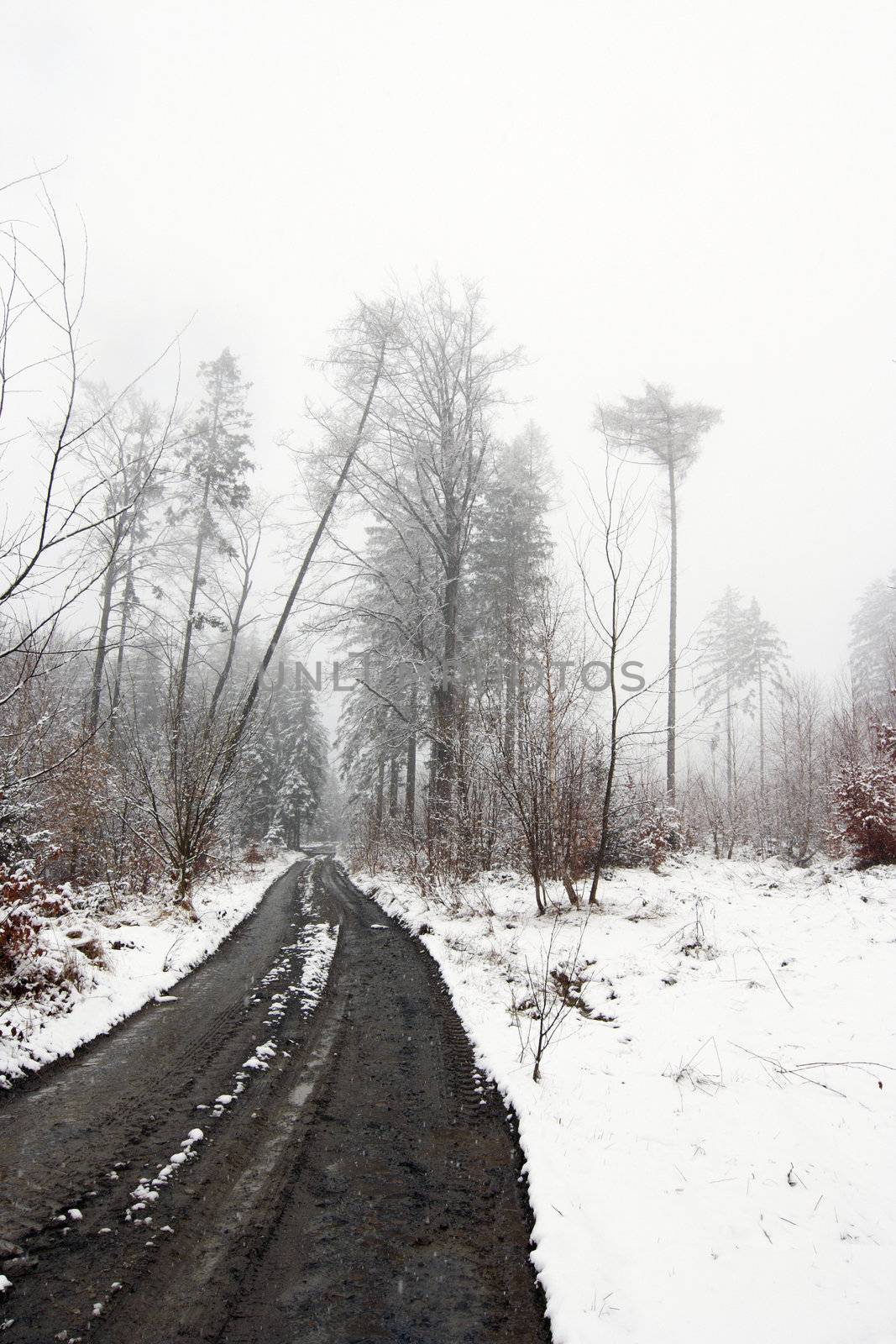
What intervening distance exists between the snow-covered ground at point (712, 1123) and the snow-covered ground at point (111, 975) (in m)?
3.27

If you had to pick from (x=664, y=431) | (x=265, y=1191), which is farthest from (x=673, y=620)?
(x=265, y=1191)

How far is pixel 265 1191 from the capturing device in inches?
119

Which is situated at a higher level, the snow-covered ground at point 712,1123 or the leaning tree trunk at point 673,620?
the leaning tree trunk at point 673,620

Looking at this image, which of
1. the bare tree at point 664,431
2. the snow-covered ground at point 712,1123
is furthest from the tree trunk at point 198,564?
the snow-covered ground at point 712,1123

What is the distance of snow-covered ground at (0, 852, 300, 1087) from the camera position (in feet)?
15.2

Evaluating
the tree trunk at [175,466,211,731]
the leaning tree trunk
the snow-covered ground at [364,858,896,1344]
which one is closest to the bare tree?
the leaning tree trunk

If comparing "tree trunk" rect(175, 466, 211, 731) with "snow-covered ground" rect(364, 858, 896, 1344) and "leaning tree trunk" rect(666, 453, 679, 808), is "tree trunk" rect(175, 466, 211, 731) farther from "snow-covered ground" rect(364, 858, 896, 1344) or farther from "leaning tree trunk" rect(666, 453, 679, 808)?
"leaning tree trunk" rect(666, 453, 679, 808)

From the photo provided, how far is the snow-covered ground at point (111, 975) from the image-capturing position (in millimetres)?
→ 4645

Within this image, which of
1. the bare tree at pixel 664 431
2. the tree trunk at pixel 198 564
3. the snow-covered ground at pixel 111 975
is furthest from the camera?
the bare tree at pixel 664 431

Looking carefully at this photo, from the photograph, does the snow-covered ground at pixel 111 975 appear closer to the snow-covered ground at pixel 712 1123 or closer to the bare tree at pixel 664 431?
the snow-covered ground at pixel 712 1123

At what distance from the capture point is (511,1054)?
486 cm

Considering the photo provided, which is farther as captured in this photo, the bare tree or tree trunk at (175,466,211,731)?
the bare tree

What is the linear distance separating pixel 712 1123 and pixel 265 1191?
2.59 metres

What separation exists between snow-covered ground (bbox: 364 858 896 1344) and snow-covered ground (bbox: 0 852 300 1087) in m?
3.27
